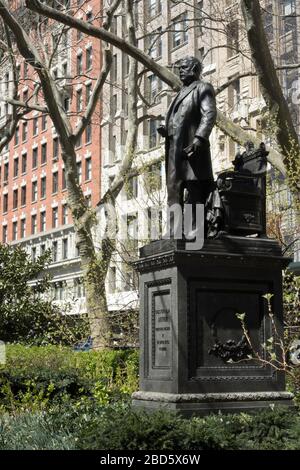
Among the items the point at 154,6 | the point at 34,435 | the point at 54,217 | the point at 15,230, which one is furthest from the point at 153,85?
the point at 34,435

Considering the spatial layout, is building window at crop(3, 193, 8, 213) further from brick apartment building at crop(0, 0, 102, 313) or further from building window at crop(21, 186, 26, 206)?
building window at crop(21, 186, 26, 206)

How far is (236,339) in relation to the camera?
895 cm

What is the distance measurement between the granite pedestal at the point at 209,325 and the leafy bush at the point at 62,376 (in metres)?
2.14

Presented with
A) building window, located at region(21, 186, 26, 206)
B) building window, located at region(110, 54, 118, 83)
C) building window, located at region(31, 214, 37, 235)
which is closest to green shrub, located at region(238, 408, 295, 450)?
building window, located at region(110, 54, 118, 83)

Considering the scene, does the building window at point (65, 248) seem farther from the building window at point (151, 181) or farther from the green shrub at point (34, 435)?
the green shrub at point (34, 435)

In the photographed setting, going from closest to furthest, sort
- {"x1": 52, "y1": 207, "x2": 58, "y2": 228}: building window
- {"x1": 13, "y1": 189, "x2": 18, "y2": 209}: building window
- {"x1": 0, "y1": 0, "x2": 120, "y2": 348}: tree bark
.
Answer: {"x1": 0, "y1": 0, "x2": 120, "y2": 348}: tree bark < {"x1": 52, "y1": 207, "x2": 58, "y2": 228}: building window < {"x1": 13, "y1": 189, "x2": 18, "y2": 209}: building window

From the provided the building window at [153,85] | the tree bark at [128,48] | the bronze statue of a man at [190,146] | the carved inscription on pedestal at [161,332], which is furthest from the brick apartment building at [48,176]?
the carved inscription on pedestal at [161,332]

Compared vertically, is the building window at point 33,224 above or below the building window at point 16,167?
below

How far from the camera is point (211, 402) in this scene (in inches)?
337

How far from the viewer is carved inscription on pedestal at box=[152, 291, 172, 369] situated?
8.82 metres

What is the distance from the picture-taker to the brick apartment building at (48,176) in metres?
52.4

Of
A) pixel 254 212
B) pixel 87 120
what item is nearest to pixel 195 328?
pixel 254 212

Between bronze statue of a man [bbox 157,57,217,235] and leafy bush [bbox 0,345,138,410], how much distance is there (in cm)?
330
